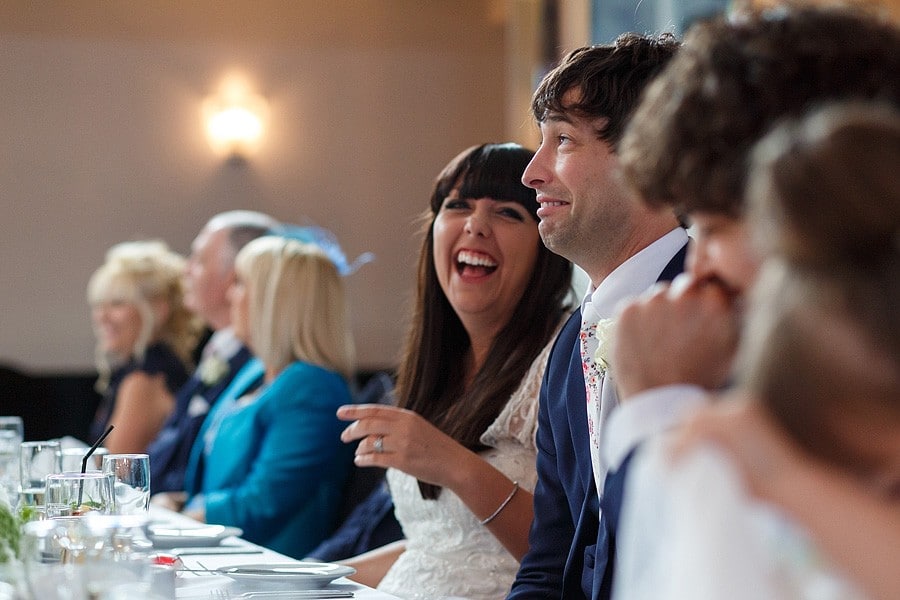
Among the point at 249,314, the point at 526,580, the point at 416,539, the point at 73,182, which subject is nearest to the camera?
the point at 526,580

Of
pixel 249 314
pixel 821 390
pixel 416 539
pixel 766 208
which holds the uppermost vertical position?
pixel 766 208

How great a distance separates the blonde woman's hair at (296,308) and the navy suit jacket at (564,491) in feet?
4.99

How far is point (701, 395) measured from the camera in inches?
→ 44.4

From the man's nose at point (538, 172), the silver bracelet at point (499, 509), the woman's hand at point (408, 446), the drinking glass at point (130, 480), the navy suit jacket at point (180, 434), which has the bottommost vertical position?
the navy suit jacket at point (180, 434)

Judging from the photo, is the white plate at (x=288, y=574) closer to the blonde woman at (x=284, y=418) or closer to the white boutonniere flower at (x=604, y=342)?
the white boutonniere flower at (x=604, y=342)

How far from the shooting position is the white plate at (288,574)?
6.53 ft

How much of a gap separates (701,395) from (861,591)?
319 mm

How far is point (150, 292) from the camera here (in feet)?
17.9

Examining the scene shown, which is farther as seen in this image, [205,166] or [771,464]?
[205,166]

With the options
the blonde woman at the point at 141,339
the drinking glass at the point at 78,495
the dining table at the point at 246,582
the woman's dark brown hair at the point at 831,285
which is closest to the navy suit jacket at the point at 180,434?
the blonde woman at the point at 141,339

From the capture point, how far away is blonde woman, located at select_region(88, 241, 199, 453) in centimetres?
508

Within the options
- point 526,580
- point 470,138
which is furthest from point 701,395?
point 470,138

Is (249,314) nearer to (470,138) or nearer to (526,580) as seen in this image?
(526,580)

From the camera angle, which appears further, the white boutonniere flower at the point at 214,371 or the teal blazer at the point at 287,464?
the white boutonniere flower at the point at 214,371
